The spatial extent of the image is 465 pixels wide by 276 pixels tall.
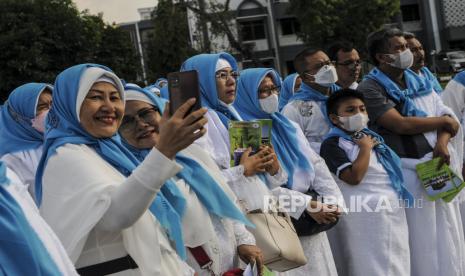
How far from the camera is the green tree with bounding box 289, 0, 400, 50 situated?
94.4 ft

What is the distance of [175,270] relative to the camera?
7.84 feet

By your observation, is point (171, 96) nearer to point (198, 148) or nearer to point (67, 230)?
point (67, 230)

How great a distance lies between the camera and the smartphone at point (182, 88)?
1.99 meters

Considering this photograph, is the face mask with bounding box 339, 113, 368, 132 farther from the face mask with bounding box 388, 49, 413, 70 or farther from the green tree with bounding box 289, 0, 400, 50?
the green tree with bounding box 289, 0, 400, 50

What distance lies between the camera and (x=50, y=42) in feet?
73.8

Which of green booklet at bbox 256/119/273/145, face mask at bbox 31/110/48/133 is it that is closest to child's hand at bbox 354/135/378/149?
green booklet at bbox 256/119/273/145

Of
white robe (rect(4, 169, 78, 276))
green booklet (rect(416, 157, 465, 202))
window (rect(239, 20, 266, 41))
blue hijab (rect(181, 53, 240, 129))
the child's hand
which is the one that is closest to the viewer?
white robe (rect(4, 169, 78, 276))

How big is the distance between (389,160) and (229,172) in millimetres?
1577

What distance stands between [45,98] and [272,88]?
6.02ft

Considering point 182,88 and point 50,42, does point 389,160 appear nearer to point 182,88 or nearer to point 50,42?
point 182,88

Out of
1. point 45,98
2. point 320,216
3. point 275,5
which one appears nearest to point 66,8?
point 275,5

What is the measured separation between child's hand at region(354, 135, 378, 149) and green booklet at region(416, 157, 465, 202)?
18.1 inches

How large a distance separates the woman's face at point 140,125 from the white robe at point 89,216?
0.40 metres

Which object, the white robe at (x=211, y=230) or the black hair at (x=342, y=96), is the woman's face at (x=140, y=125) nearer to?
the white robe at (x=211, y=230)
